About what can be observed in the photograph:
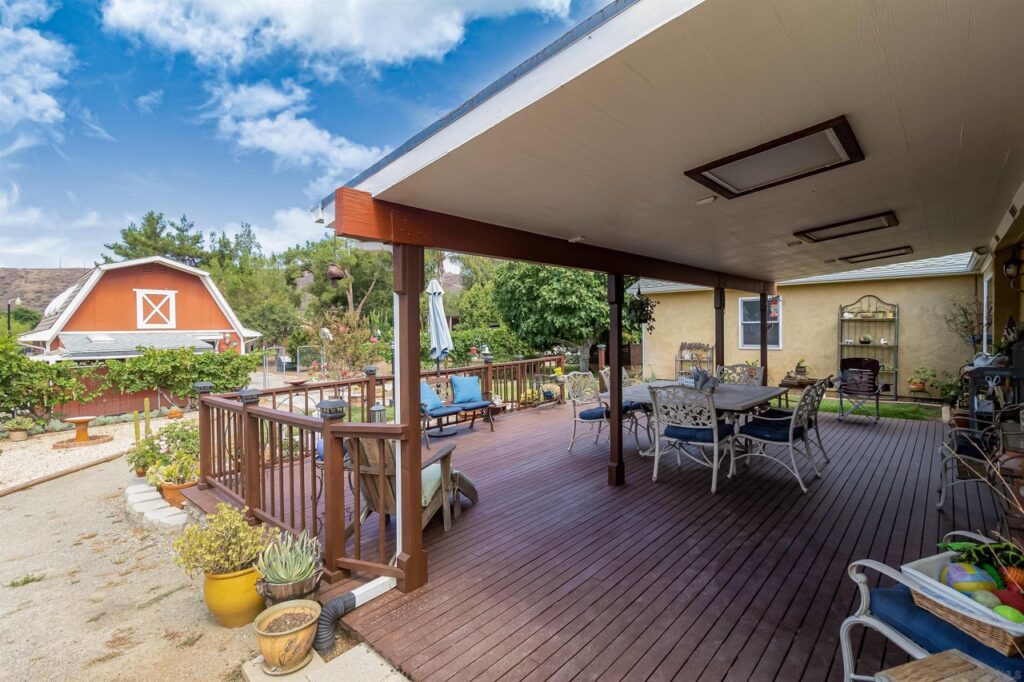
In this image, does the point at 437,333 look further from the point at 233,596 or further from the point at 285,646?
the point at 285,646

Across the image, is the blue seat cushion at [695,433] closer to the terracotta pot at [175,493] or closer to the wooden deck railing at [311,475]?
the wooden deck railing at [311,475]

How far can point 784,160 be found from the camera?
2268 mm

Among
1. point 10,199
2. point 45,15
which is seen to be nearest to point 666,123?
point 45,15

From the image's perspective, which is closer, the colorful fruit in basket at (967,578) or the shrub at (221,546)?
the colorful fruit in basket at (967,578)

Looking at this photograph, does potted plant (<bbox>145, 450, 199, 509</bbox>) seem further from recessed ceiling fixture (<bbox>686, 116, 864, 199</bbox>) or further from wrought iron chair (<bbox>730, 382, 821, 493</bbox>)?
wrought iron chair (<bbox>730, 382, 821, 493</bbox>)

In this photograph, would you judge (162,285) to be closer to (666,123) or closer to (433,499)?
(433,499)

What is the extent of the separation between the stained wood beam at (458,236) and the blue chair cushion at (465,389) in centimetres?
293

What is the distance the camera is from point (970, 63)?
1479 mm

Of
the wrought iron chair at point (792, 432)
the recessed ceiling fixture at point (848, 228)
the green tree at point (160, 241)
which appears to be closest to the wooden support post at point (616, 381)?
the wrought iron chair at point (792, 432)

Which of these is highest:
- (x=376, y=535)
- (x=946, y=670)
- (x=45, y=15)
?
(x=45, y=15)

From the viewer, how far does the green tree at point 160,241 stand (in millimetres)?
22516

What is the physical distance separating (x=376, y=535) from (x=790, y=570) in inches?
106

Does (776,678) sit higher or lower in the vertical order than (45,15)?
lower

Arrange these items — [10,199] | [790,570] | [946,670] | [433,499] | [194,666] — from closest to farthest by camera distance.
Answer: [946,670]
[194,666]
[790,570]
[433,499]
[10,199]
